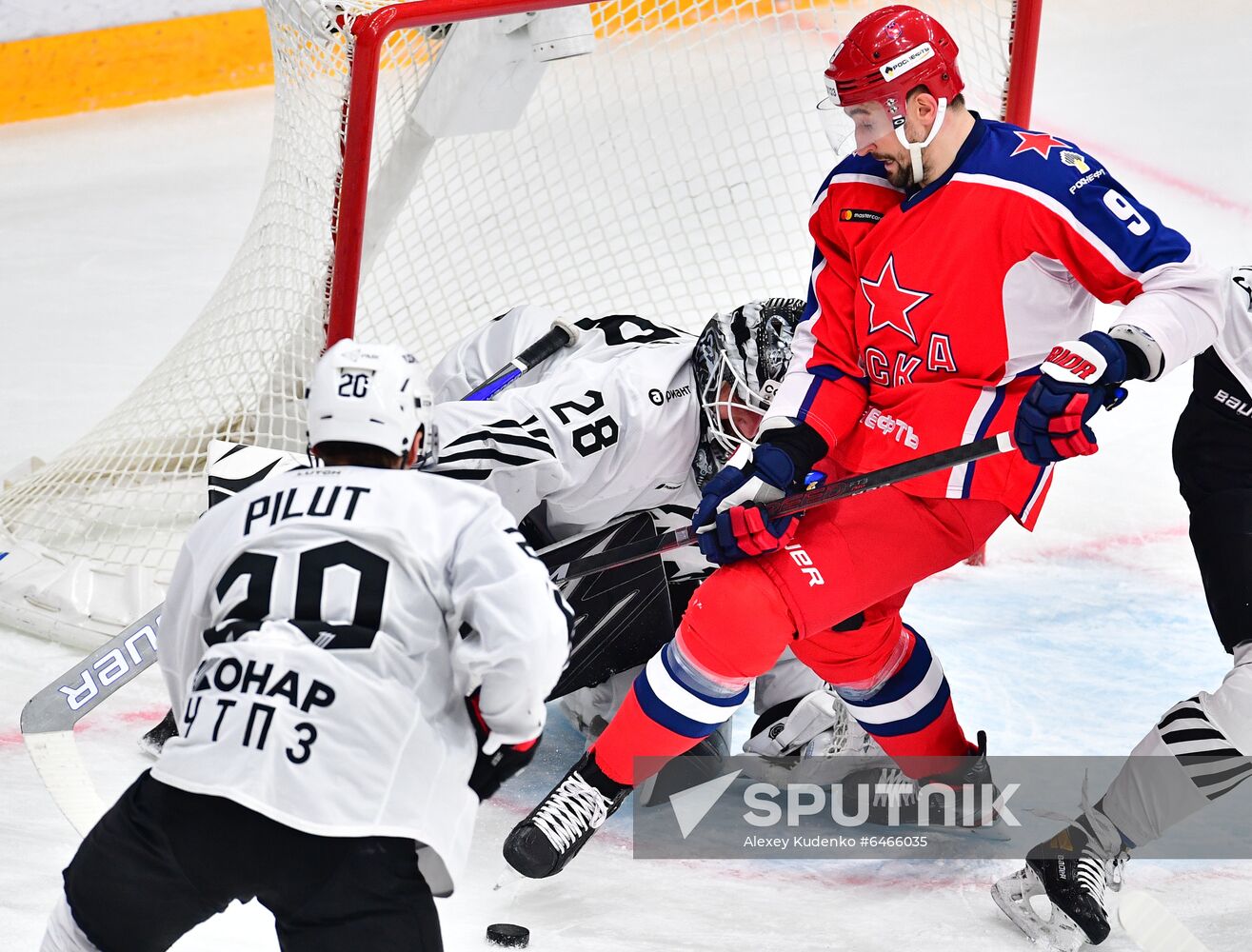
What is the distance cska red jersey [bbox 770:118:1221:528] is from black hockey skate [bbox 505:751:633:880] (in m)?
0.65

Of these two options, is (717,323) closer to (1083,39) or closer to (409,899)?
(409,899)

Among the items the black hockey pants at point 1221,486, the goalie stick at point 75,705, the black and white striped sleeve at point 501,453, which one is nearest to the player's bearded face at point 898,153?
the black hockey pants at point 1221,486

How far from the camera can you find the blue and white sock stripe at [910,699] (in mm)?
2467

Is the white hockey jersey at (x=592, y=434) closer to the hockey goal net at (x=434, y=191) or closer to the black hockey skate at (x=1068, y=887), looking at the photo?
the hockey goal net at (x=434, y=191)

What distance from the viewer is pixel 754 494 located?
2371mm

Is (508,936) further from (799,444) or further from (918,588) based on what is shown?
(918,588)

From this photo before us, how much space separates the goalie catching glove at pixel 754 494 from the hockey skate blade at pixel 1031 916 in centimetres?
62

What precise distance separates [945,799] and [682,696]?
62cm

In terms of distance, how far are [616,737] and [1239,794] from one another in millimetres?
1192

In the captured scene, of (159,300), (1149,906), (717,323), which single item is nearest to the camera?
(1149,906)

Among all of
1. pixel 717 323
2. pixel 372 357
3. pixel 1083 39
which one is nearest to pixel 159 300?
pixel 717 323

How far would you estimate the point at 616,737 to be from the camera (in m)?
2.31

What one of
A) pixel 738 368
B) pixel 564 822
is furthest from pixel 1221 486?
pixel 564 822

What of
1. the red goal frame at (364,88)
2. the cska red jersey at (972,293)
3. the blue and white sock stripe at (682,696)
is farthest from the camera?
the red goal frame at (364,88)
